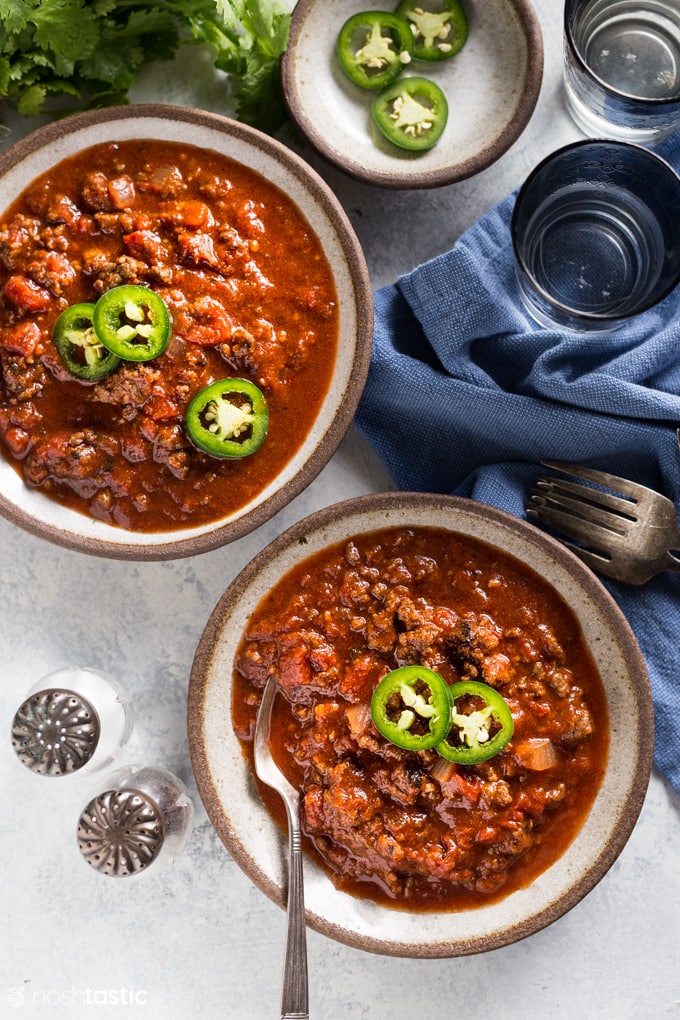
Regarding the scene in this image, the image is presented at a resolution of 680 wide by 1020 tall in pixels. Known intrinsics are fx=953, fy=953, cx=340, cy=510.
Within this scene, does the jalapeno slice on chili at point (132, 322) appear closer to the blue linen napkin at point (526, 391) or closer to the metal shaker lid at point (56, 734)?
the blue linen napkin at point (526, 391)

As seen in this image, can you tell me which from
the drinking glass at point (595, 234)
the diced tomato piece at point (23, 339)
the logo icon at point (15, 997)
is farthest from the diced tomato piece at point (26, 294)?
the logo icon at point (15, 997)

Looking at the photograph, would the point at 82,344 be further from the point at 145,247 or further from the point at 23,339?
the point at 145,247

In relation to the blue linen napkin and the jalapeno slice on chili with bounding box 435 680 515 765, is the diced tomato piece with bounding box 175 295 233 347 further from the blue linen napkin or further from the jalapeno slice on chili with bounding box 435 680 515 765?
the jalapeno slice on chili with bounding box 435 680 515 765

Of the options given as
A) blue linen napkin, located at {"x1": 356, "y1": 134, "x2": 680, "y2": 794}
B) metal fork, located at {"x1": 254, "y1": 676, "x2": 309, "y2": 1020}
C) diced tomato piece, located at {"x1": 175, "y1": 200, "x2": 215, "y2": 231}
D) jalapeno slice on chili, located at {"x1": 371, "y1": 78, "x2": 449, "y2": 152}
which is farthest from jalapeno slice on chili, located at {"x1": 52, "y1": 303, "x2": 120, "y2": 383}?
jalapeno slice on chili, located at {"x1": 371, "y1": 78, "x2": 449, "y2": 152}

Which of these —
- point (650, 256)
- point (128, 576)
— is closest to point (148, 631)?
point (128, 576)

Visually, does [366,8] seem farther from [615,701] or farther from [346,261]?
[615,701]

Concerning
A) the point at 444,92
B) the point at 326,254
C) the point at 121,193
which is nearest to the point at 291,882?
the point at 326,254
